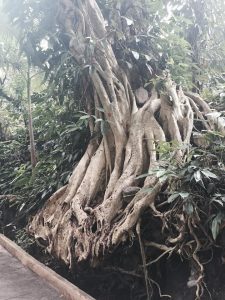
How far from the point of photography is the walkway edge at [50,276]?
9.76ft

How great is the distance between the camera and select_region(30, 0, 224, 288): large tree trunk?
288 centimetres

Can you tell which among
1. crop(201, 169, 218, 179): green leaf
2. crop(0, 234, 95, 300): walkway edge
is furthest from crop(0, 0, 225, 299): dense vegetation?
crop(0, 234, 95, 300): walkway edge

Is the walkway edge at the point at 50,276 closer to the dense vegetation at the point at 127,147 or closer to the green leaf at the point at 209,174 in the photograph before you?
the dense vegetation at the point at 127,147

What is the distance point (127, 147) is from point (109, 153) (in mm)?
312

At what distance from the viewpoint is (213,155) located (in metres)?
2.73

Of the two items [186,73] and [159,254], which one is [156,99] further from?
[159,254]

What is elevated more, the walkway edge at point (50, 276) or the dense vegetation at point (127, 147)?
the dense vegetation at point (127, 147)

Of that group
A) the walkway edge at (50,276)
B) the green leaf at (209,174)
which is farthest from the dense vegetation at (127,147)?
the walkway edge at (50,276)

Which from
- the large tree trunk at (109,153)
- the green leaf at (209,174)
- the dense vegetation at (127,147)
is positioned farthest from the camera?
the large tree trunk at (109,153)

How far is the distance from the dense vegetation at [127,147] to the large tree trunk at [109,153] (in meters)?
Answer: 0.01

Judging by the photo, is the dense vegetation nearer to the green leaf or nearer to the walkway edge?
the green leaf

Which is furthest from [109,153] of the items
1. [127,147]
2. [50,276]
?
[50,276]

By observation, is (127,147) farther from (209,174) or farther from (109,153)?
(209,174)

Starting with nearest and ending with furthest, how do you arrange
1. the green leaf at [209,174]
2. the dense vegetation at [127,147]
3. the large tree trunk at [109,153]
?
the green leaf at [209,174] < the dense vegetation at [127,147] < the large tree trunk at [109,153]
